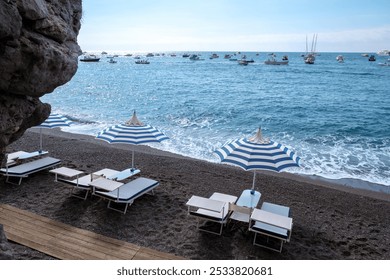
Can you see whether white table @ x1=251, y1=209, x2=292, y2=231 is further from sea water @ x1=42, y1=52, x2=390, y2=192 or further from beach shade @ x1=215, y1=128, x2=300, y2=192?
sea water @ x1=42, y1=52, x2=390, y2=192

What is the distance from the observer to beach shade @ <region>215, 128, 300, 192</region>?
24.0ft

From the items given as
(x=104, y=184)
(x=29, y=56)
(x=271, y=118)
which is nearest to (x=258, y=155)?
(x=104, y=184)

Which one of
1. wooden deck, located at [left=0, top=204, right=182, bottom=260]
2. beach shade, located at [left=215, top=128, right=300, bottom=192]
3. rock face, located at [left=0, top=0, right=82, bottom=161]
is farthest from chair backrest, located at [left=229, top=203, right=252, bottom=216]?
rock face, located at [left=0, top=0, right=82, bottom=161]

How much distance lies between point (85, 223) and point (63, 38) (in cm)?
437

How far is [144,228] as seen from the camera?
745 centimetres

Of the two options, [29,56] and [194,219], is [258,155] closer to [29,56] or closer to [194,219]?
[194,219]

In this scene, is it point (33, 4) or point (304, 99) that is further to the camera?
point (304, 99)

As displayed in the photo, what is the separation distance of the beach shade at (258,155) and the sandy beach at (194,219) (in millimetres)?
1744

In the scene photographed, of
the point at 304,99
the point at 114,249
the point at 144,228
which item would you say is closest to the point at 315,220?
the point at 144,228

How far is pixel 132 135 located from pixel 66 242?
3.66m

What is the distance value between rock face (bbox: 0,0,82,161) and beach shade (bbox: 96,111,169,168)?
3329 mm

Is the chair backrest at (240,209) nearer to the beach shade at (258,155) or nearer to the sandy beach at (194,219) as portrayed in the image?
the sandy beach at (194,219)

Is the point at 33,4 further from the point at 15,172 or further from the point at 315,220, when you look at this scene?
the point at 315,220

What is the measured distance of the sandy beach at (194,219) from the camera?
6957 millimetres
